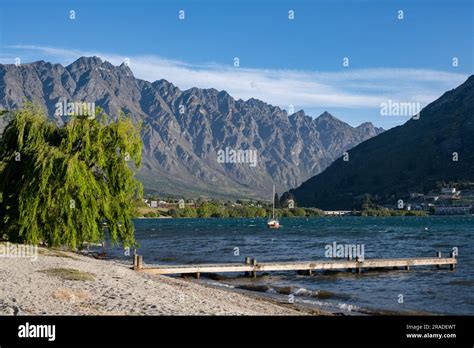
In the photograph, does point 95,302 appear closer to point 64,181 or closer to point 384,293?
point 64,181

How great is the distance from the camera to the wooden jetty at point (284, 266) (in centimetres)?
4553

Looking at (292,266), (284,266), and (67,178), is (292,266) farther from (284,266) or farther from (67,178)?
(67,178)

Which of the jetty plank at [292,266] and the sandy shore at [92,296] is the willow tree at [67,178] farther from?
the sandy shore at [92,296]

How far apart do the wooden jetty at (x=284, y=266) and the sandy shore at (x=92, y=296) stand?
8.83 meters

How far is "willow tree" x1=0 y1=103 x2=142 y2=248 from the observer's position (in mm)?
40531

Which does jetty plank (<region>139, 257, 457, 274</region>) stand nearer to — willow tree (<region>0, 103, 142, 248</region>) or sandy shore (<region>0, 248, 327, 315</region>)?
willow tree (<region>0, 103, 142, 248</region>)

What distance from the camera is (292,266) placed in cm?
5100

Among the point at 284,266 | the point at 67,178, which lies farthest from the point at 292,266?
the point at 67,178

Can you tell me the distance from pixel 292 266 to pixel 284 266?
71 centimetres

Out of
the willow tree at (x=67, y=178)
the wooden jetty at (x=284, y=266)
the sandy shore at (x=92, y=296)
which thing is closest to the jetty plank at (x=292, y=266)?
the wooden jetty at (x=284, y=266)

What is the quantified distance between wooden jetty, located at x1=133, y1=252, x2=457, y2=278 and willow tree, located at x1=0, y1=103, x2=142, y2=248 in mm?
3571

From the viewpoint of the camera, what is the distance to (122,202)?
44250mm

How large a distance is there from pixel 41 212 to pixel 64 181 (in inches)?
113
